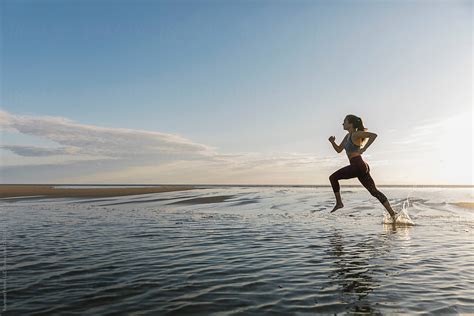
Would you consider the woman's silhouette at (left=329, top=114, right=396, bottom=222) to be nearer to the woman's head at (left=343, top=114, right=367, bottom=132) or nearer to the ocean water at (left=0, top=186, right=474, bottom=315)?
the woman's head at (left=343, top=114, right=367, bottom=132)

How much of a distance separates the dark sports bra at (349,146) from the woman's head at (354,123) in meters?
0.30

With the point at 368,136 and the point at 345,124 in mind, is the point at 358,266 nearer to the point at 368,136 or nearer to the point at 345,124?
the point at 368,136

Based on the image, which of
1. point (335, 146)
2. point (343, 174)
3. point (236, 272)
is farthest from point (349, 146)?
point (236, 272)

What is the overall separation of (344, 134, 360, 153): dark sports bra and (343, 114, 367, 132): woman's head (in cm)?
30

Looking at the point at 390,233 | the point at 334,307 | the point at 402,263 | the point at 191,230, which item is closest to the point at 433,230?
the point at 390,233

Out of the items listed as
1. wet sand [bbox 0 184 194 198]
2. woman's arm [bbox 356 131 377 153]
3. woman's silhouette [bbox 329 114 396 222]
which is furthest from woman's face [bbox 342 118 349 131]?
wet sand [bbox 0 184 194 198]

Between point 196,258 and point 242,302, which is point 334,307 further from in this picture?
point 196,258

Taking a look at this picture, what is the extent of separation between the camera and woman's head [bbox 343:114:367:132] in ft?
35.6

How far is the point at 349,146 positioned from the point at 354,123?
69cm

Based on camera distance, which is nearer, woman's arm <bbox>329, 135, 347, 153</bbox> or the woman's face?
the woman's face

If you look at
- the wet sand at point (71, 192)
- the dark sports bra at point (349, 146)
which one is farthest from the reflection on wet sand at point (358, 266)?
the wet sand at point (71, 192)

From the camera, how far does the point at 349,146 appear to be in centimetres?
1098

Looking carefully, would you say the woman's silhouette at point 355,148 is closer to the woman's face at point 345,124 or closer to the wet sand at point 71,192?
the woman's face at point 345,124

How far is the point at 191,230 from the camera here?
420 inches
